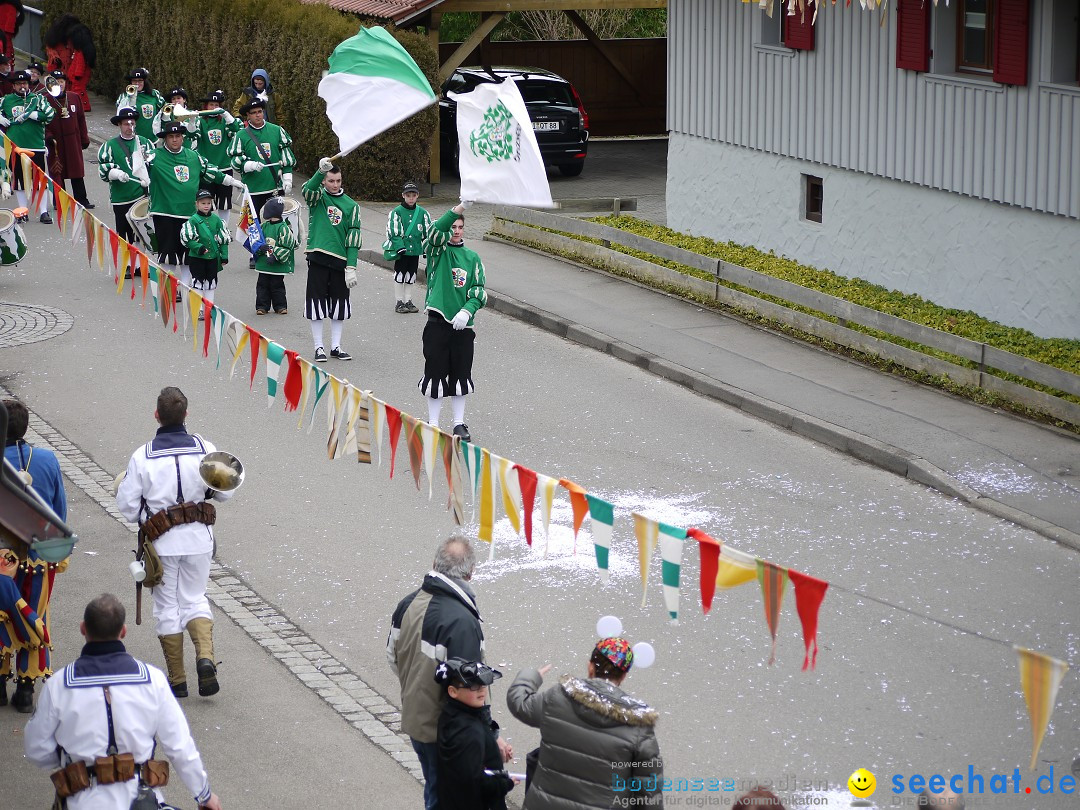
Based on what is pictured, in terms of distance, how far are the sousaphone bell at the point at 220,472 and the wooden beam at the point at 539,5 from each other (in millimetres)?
15798

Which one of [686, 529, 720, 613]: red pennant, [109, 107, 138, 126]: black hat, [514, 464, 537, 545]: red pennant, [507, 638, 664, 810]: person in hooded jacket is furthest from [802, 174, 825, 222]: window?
[507, 638, 664, 810]: person in hooded jacket

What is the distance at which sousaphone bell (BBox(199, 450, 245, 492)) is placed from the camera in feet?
25.2

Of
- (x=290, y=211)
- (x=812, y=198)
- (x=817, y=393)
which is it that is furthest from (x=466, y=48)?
(x=817, y=393)

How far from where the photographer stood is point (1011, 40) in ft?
46.1

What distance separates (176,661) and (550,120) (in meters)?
17.7

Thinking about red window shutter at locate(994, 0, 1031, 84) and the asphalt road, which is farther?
red window shutter at locate(994, 0, 1031, 84)

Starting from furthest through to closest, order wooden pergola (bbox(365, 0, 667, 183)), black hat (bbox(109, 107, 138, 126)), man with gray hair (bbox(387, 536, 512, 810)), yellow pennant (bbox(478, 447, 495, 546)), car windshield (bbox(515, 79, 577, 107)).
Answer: car windshield (bbox(515, 79, 577, 107))
wooden pergola (bbox(365, 0, 667, 183))
black hat (bbox(109, 107, 138, 126))
yellow pennant (bbox(478, 447, 495, 546))
man with gray hair (bbox(387, 536, 512, 810))

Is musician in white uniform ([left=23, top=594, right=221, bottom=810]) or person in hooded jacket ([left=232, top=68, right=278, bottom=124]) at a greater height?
person in hooded jacket ([left=232, top=68, right=278, bottom=124])

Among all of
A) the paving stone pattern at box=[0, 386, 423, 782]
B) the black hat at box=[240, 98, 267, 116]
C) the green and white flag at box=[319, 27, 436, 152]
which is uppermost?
the green and white flag at box=[319, 27, 436, 152]

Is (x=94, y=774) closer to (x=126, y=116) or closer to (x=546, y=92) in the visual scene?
(x=126, y=116)

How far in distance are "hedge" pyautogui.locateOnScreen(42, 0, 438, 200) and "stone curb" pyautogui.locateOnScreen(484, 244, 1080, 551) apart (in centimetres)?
635

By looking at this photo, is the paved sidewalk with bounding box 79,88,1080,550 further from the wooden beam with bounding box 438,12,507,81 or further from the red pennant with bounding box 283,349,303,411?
the wooden beam with bounding box 438,12,507,81

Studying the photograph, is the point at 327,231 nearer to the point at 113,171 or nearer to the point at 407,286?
the point at 407,286

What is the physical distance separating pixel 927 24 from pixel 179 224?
8553 mm
